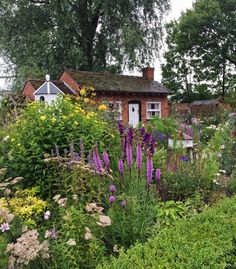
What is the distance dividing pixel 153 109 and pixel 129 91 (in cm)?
237

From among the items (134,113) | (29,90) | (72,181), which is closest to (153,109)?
(134,113)

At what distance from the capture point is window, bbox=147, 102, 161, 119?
2119 centimetres

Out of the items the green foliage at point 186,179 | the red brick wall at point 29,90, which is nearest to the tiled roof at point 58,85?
the red brick wall at point 29,90

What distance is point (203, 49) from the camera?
133 ft

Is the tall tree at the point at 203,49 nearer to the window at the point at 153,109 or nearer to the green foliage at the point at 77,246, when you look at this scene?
the window at the point at 153,109

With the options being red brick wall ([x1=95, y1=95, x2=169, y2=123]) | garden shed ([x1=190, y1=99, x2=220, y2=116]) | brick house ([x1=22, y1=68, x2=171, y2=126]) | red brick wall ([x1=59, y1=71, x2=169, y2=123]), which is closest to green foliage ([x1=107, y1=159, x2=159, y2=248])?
brick house ([x1=22, y1=68, x2=171, y2=126])

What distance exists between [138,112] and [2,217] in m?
17.7

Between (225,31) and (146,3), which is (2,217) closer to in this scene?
(146,3)

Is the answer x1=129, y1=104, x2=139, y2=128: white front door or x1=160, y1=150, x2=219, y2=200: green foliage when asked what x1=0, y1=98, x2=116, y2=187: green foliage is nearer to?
x1=160, y1=150, x2=219, y2=200: green foliage

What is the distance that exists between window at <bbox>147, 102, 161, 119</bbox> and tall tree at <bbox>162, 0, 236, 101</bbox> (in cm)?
1933

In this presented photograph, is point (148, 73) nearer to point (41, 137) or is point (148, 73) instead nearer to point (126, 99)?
point (126, 99)

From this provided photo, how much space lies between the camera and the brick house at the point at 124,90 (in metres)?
18.2

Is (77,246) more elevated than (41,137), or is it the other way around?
(41,137)

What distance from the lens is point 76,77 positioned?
1841 centimetres
